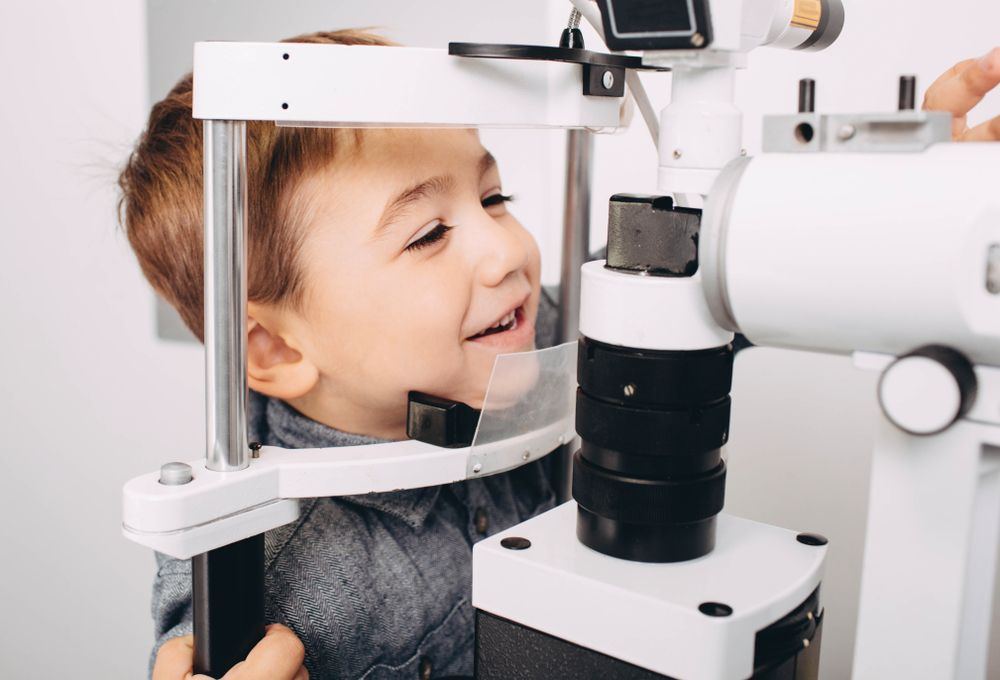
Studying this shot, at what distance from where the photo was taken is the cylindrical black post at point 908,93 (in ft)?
1.74

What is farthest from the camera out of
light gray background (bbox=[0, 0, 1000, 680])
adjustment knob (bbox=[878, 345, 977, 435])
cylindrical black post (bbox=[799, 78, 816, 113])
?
light gray background (bbox=[0, 0, 1000, 680])

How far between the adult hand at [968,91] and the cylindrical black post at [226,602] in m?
0.52

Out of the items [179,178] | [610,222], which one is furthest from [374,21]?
[610,222]

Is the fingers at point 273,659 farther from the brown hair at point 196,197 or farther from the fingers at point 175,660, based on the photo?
the brown hair at point 196,197

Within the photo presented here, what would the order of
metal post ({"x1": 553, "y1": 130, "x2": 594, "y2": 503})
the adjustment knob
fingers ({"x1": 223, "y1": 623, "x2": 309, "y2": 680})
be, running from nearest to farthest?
the adjustment knob < fingers ({"x1": 223, "y1": 623, "x2": 309, "y2": 680}) < metal post ({"x1": 553, "y1": 130, "x2": 594, "y2": 503})

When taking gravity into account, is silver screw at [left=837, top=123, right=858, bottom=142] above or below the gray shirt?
above

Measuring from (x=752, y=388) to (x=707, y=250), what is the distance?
1.80 feet

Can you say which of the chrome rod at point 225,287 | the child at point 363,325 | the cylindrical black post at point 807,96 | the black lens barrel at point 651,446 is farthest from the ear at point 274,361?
the cylindrical black post at point 807,96

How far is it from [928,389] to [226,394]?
38 centimetres

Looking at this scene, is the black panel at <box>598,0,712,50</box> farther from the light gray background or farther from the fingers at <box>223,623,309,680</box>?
the light gray background

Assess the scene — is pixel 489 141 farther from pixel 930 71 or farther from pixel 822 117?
pixel 822 117

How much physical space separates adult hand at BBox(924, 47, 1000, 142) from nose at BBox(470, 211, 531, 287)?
0.31 meters

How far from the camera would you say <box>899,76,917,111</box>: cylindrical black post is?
20.9 inches

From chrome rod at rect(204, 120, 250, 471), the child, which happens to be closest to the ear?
the child
